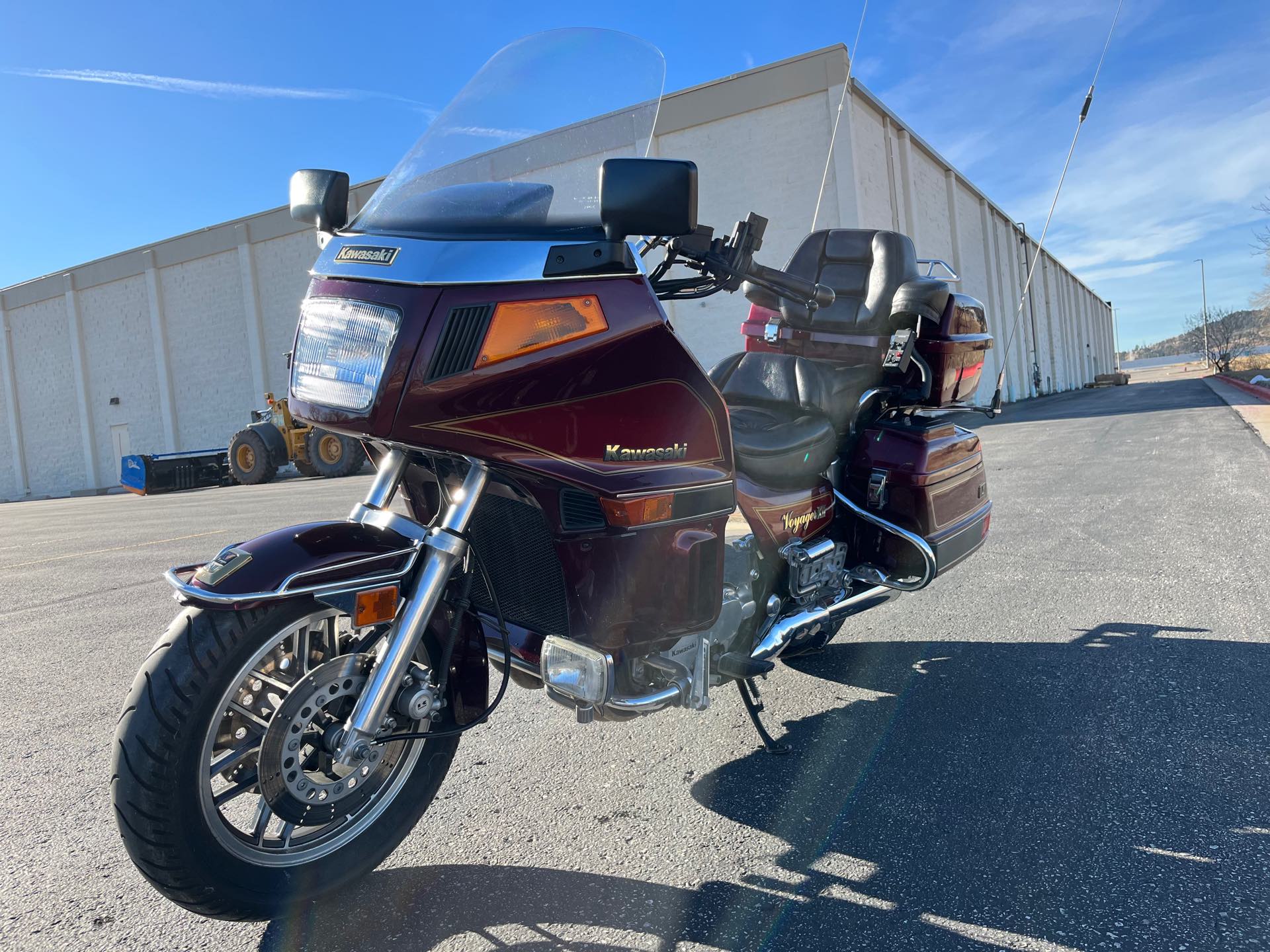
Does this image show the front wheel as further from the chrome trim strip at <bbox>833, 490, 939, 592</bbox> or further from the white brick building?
the white brick building

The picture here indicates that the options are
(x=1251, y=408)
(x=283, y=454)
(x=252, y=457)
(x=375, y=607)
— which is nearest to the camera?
(x=375, y=607)

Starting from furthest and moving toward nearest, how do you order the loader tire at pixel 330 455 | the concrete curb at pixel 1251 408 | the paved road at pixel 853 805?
the loader tire at pixel 330 455, the concrete curb at pixel 1251 408, the paved road at pixel 853 805

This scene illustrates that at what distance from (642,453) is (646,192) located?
0.68m

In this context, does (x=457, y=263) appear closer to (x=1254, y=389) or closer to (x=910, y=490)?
(x=910, y=490)

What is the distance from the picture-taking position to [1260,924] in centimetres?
183

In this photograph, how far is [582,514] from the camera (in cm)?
218

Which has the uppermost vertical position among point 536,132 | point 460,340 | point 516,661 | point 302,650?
point 536,132

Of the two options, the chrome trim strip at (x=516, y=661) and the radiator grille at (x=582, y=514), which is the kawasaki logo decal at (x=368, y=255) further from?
the chrome trim strip at (x=516, y=661)

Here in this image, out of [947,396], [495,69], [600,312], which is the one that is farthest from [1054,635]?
[495,69]

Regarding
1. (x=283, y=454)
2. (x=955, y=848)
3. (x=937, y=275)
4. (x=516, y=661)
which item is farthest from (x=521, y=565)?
(x=283, y=454)

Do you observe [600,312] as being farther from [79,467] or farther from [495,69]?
[79,467]

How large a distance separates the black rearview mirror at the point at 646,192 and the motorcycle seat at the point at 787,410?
1.09 metres

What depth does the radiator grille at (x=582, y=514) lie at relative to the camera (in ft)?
7.12

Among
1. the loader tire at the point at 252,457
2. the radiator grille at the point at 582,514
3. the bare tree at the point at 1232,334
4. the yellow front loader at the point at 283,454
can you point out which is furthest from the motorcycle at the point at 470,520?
the bare tree at the point at 1232,334
